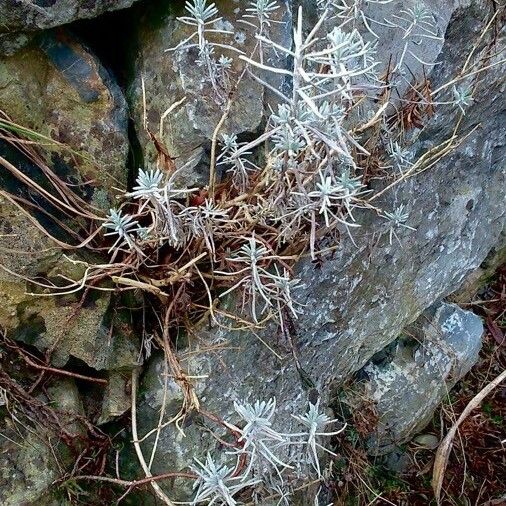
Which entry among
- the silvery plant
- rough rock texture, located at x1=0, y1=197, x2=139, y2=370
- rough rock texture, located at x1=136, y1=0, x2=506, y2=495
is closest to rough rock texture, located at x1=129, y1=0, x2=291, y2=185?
the silvery plant

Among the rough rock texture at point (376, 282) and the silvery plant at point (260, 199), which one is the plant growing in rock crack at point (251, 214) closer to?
the silvery plant at point (260, 199)

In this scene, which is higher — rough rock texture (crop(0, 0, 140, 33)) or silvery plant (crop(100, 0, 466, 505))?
rough rock texture (crop(0, 0, 140, 33))

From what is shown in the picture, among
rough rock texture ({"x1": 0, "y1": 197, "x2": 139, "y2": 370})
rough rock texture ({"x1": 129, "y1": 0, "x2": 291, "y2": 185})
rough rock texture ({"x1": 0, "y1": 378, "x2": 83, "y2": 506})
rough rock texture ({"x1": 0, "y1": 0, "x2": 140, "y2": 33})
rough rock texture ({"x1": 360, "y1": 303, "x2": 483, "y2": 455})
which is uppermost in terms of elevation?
rough rock texture ({"x1": 0, "y1": 0, "x2": 140, "y2": 33})

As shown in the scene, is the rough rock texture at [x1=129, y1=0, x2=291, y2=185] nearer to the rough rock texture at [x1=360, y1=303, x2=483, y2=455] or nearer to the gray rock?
the gray rock

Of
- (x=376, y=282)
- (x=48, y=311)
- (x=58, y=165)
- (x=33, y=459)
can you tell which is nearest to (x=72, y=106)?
(x=58, y=165)

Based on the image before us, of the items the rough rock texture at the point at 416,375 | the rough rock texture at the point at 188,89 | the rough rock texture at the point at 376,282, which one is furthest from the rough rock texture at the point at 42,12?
the rough rock texture at the point at 416,375
